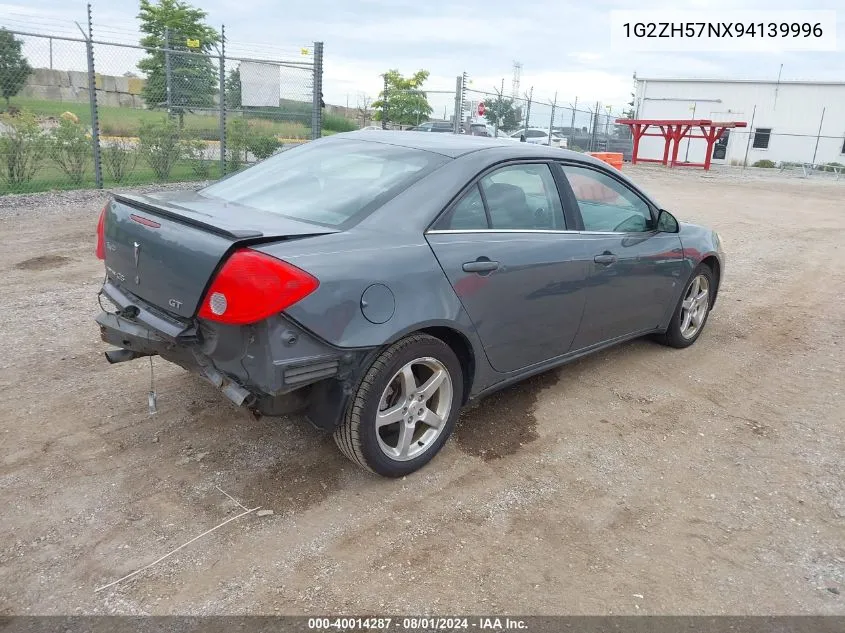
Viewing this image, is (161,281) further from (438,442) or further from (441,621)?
(441,621)

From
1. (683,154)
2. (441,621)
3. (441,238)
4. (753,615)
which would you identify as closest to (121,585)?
(441,621)

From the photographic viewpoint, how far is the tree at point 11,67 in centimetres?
1014

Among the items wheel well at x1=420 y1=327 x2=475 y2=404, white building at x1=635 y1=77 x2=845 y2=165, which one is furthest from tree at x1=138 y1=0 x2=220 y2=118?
white building at x1=635 y1=77 x2=845 y2=165

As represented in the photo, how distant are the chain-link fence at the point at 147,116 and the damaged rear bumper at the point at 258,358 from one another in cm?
Answer: 872

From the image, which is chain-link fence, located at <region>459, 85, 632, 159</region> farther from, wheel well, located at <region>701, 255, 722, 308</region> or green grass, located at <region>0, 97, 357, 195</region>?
wheel well, located at <region>701, 255, 722, 308</region>

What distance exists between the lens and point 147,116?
42.4ft

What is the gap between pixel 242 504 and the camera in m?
2.98

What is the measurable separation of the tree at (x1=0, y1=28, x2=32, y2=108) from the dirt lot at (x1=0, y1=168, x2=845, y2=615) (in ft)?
23.6

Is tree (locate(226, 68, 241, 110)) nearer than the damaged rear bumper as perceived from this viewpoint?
No

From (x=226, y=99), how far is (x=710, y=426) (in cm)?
1204

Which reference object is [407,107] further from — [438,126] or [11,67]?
[11,67]

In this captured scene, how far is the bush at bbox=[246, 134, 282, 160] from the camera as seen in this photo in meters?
13.5

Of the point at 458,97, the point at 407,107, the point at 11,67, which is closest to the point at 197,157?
the point at 11,67

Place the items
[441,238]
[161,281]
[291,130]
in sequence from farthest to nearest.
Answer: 1. [291,130]
2. [441,238]
3. [161,281]
